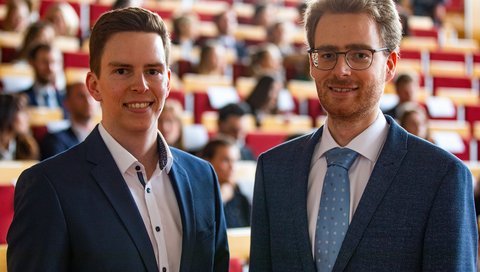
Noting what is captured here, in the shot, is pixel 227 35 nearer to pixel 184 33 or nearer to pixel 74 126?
pixel 184 33

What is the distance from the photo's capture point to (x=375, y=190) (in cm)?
125

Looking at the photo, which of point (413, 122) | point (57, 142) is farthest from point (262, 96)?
point (57, 142)

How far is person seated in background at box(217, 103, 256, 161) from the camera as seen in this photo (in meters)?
3.62

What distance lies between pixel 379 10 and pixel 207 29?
14.7ft

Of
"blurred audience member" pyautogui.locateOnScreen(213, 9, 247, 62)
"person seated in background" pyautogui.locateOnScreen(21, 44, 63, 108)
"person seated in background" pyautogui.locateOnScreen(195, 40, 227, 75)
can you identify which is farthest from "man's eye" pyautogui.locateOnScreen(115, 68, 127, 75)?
"blurred audience member" pyautogui.locateOnScreen(213, 9, 247, 62)

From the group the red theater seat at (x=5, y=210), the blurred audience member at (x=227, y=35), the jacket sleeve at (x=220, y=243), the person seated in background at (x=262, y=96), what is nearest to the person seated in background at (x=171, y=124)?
the person seated in background at (x=262, y=96)

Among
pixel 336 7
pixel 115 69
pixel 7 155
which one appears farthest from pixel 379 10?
pixel 7 155

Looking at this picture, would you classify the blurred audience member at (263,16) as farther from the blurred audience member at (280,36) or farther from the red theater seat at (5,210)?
the red theater seat at (5,210)

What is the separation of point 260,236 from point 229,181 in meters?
1.62

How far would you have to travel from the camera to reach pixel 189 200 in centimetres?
137

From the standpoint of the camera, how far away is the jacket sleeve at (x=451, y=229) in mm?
1181

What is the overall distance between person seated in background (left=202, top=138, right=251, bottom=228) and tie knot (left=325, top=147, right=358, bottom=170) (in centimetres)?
154

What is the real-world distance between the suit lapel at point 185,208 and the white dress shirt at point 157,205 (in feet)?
0.04

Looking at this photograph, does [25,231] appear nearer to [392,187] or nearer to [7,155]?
[392,187]
